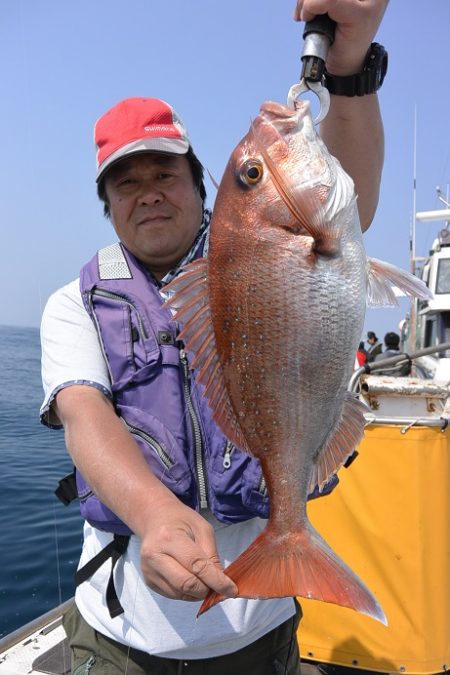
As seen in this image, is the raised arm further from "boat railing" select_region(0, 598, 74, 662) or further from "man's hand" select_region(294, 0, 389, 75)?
"boat railing" select_region(0, 598, 74, 662)

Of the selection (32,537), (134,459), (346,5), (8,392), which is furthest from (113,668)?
(8,392)

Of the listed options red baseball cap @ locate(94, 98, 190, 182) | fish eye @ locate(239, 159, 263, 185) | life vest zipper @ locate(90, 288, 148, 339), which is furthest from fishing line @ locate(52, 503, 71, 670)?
fish eye @ locate(239, 159, 263, 185)

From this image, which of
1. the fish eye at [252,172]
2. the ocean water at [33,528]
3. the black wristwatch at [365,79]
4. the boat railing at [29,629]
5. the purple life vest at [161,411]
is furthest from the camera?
the ocean water at [33,528]

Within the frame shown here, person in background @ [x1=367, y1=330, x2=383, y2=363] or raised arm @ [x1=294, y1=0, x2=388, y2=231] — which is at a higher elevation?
raised arm @ [x1=294, y1=0, x2=388, y2=231]

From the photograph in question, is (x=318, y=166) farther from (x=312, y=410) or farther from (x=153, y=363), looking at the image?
(x=153, y=363)

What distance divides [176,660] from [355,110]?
2.05 metres

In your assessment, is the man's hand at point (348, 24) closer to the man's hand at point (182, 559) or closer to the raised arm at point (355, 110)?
the raised arm at point (355, 110)

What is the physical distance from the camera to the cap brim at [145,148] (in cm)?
216

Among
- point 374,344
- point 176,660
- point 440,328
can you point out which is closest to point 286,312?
point 176,660

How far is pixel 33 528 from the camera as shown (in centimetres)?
754

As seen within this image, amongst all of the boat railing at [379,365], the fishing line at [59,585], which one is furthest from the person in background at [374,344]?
the boat railing at [379,365]

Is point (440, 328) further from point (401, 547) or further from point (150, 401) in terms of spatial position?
point (150, 401)

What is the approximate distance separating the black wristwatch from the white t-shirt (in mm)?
1227

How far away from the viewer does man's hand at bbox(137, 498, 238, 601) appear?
134 centimetres
